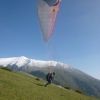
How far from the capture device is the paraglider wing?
21.0 meters

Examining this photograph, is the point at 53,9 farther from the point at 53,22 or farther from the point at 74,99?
the point at 74,99

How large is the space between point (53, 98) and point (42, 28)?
32.2 feet

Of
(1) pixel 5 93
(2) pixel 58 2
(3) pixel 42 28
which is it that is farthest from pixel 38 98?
(2) pixel 58 2

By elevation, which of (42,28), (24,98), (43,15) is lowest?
(24,98)

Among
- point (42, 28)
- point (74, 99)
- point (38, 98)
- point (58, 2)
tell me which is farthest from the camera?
point (74, 99)

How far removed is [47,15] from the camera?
21.7m

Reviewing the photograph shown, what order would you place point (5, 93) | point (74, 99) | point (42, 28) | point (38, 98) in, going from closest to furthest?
point (5, 93), point (38, 98), point (42, 28), point (74, 99)

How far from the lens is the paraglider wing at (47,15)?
68.9 feet

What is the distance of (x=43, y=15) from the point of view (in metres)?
21.8

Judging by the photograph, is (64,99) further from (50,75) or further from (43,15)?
(43,15)

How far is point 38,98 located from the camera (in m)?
18.5

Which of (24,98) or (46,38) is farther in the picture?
(46,38)

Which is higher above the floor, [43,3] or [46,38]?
[43,3]

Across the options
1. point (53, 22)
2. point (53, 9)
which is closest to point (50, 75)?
point (53, 22)
